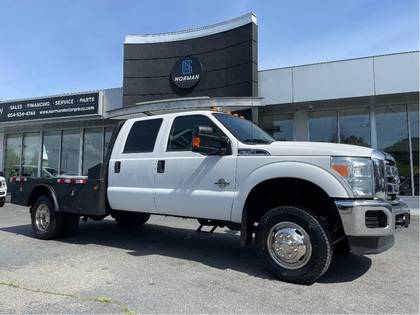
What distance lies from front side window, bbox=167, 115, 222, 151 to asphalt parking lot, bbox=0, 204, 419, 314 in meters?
1.65

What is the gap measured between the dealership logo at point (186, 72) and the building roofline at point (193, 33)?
3.34 ft

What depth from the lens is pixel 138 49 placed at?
17.6 meters

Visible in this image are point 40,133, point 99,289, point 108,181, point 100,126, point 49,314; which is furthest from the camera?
point 40,133

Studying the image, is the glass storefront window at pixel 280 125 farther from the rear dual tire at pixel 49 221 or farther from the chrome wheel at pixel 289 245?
the chrome wheel at pixel 289 245

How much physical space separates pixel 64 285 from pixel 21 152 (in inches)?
815

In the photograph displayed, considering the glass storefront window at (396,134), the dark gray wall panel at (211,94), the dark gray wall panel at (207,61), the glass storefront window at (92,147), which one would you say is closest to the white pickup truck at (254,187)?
the dark gray wall panel at (211,94)

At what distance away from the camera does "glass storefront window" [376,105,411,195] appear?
14523mm

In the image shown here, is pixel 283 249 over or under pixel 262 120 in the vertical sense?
under

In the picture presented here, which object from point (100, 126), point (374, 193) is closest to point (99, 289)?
point (374, 193)

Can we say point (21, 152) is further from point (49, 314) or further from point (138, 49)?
point (49, 314)

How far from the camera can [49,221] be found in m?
7.64

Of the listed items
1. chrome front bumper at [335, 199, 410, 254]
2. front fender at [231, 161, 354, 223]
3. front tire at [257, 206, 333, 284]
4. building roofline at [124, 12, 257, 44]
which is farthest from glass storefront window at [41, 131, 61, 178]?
chrome front bumper at [335, 199, 410, 254]

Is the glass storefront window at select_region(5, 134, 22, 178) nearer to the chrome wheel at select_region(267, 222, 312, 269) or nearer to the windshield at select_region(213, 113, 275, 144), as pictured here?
the windshield at select_region(213, 113, 275, 144)

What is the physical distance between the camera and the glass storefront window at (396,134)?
14.5 m
